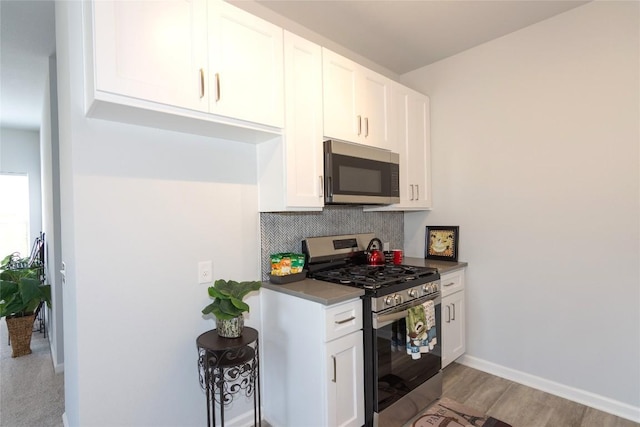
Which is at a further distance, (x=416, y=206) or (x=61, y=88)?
(x=416, y=206)

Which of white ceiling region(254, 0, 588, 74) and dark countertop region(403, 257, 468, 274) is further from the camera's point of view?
dark countertop region(403, 257, 468, 274)

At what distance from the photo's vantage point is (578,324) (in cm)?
230

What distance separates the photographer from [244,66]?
1.75 meters

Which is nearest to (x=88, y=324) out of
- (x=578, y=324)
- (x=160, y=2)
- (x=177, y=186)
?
(x=177, y=186)

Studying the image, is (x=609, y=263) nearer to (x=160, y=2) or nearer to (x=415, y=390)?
(x=415, y=390)

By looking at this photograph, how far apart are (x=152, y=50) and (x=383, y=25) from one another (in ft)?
5.69

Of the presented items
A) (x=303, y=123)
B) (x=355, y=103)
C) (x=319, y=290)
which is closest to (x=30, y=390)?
(x=319, y=290)

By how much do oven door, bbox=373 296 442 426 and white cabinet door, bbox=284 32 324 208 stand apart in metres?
0.86

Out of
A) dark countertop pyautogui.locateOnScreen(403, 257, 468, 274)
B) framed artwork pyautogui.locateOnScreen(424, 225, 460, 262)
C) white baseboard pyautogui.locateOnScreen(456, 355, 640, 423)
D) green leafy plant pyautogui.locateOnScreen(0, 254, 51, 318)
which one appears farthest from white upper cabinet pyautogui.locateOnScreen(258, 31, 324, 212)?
green leafy plant pyautogui.locateOnScreen(0, 254, 51, 318)

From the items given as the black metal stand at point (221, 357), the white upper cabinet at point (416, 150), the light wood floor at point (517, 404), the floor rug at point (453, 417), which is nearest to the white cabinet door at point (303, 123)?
the black metal stand at point (221, 357)

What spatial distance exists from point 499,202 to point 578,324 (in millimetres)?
1016

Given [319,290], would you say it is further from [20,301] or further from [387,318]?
[20,301]

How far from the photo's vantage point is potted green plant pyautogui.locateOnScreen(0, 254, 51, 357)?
10.1 ft

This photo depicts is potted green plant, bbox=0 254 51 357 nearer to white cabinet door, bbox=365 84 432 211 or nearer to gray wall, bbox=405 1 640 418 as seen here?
white cabinet door, bbox=365 84 432 211
